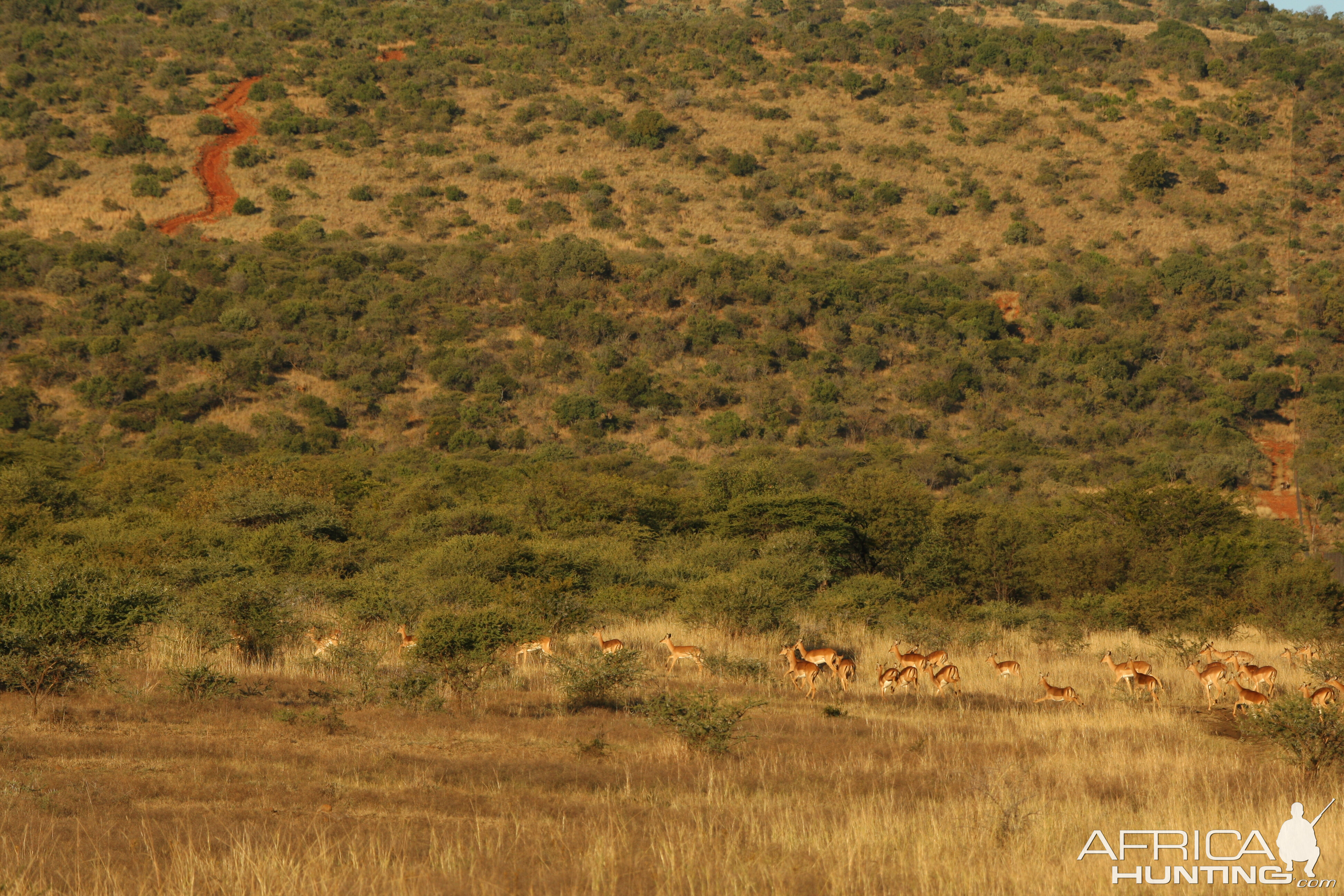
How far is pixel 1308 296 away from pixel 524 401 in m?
48.8

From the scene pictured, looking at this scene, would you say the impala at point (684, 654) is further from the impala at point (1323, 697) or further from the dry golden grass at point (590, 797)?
the impala at point (1323, 697)

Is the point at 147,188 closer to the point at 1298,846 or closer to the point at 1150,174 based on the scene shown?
the point at 1150,174

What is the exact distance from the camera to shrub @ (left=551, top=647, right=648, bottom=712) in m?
12.8

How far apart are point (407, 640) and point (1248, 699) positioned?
10.4 meters

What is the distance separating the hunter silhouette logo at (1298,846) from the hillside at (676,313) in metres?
12.3

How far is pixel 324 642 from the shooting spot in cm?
1616

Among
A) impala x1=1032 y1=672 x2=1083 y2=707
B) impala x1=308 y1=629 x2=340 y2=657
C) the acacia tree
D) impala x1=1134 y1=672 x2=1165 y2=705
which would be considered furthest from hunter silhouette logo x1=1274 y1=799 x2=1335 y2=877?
impala x1=308 y1=629 x2=340 y2=657

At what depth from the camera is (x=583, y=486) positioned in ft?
118

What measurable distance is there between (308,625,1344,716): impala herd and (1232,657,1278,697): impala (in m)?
0.01

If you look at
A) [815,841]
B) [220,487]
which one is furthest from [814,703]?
[220,487]

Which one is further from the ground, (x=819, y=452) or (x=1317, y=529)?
(x=819, y=452)

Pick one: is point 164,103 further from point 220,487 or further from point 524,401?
point 220,487

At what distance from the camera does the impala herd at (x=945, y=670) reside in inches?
542

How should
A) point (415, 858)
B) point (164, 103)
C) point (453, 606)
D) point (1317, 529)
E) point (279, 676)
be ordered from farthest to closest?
point (164, 103), point (1317, 529), point (453, 606), point (279, 676), point (415, 858)
